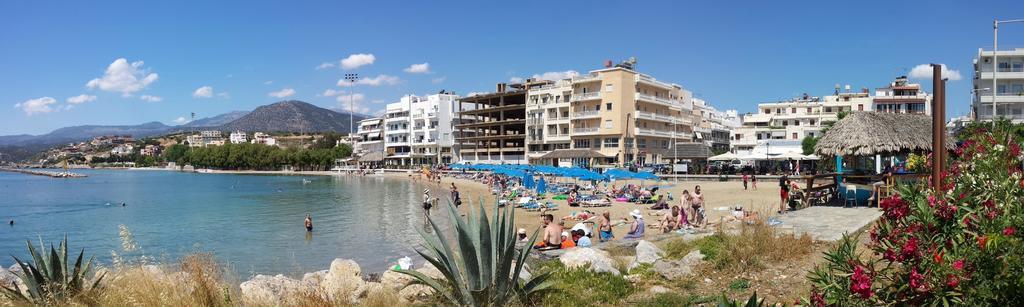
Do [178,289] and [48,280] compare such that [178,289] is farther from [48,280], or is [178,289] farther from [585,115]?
[585,115]

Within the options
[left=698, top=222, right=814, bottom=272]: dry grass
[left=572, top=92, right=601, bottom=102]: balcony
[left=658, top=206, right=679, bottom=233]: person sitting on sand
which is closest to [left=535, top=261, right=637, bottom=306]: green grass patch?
[left=698, top=222, right=814, bottom=272]: dry grass

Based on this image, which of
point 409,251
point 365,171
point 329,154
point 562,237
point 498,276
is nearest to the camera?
point 498,276

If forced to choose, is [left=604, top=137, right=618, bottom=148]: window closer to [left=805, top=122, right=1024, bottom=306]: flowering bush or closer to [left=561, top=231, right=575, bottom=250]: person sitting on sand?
[left=561, top=231, right=575, bottom=250]: person sitting on sand

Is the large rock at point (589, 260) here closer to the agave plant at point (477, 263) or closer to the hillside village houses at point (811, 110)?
the agave plant at point (477, 263)

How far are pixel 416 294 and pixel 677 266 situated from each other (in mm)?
3273

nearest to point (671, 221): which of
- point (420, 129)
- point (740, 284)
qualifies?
point (740, 284)

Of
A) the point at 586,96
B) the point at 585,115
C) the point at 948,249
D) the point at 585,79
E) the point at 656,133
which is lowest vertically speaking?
the point at 948,249

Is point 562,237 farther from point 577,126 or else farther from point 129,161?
point 129,161

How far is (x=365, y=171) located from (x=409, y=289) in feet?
259

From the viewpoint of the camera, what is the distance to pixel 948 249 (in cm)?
363

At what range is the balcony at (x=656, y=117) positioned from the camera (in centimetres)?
6100

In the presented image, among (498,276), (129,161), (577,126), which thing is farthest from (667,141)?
(129,161)

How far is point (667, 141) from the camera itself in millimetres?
66250

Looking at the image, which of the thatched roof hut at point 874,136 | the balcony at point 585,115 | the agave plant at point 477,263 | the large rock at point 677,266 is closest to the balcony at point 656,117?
the balcony at point 585,115
